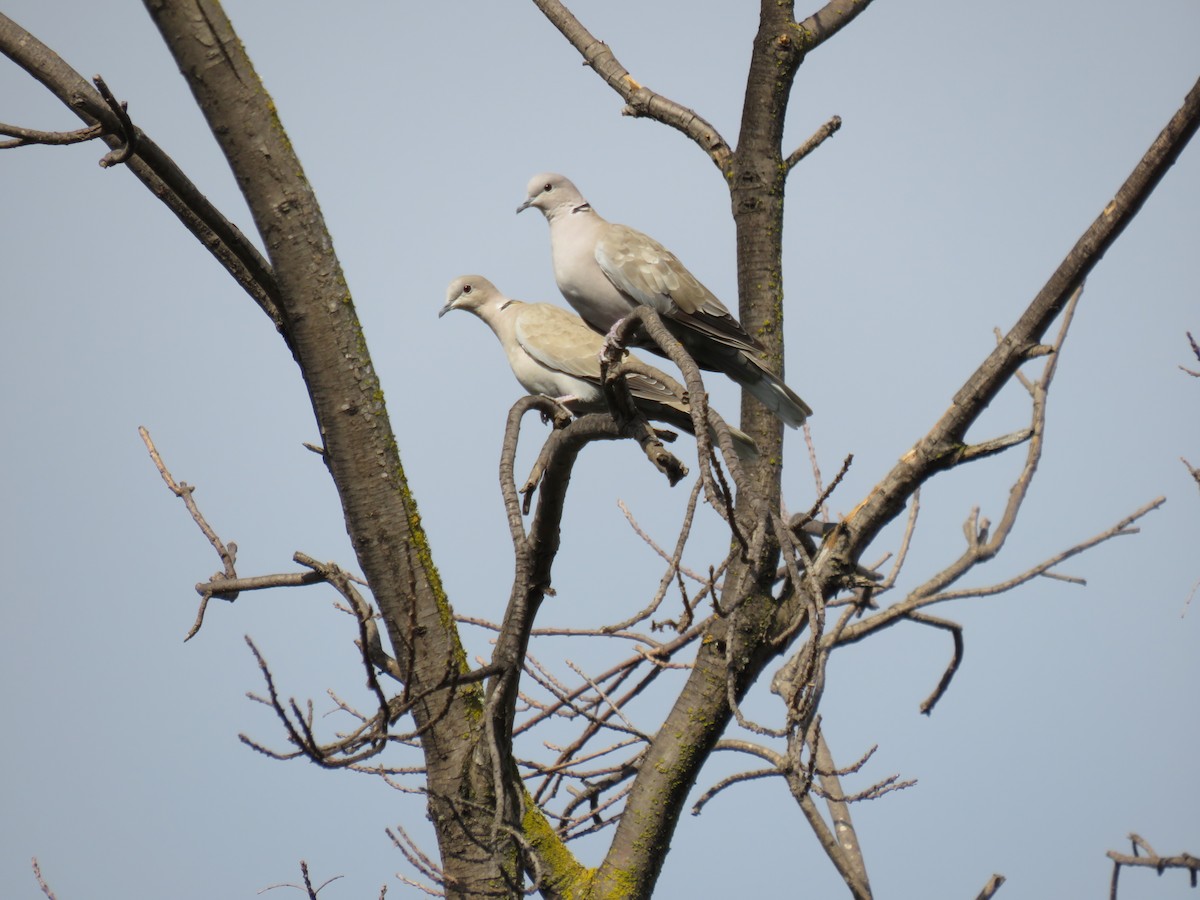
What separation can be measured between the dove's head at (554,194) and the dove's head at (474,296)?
0.45 metres

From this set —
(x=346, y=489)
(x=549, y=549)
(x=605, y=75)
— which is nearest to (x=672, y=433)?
(x=549, y=549)

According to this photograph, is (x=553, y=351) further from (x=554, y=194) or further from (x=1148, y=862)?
(x=1148, y=862)

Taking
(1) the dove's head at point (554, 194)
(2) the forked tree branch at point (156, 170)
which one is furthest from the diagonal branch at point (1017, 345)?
(1) the dove's head at point (554, 194)

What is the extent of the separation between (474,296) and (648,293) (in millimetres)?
1100

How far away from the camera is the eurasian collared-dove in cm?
405

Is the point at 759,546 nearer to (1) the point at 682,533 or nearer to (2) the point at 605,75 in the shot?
(1) the point at 682,533

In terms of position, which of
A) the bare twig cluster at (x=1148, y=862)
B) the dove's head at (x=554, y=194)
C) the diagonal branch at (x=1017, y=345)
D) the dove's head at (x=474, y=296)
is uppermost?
the dove's head at (x=554, y=194)

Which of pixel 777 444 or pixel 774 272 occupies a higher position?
pixel 774 272

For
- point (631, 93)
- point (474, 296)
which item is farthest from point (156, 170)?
point (474, 296)

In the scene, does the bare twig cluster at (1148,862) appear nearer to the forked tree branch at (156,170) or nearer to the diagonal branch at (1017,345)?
the diagonal branch at (1017,345)

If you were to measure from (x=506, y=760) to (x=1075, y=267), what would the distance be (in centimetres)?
192

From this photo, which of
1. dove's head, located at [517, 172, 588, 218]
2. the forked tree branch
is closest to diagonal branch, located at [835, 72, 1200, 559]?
the forked tree branch

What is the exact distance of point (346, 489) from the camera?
2.95 meters

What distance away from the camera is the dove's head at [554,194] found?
15.9 ft
